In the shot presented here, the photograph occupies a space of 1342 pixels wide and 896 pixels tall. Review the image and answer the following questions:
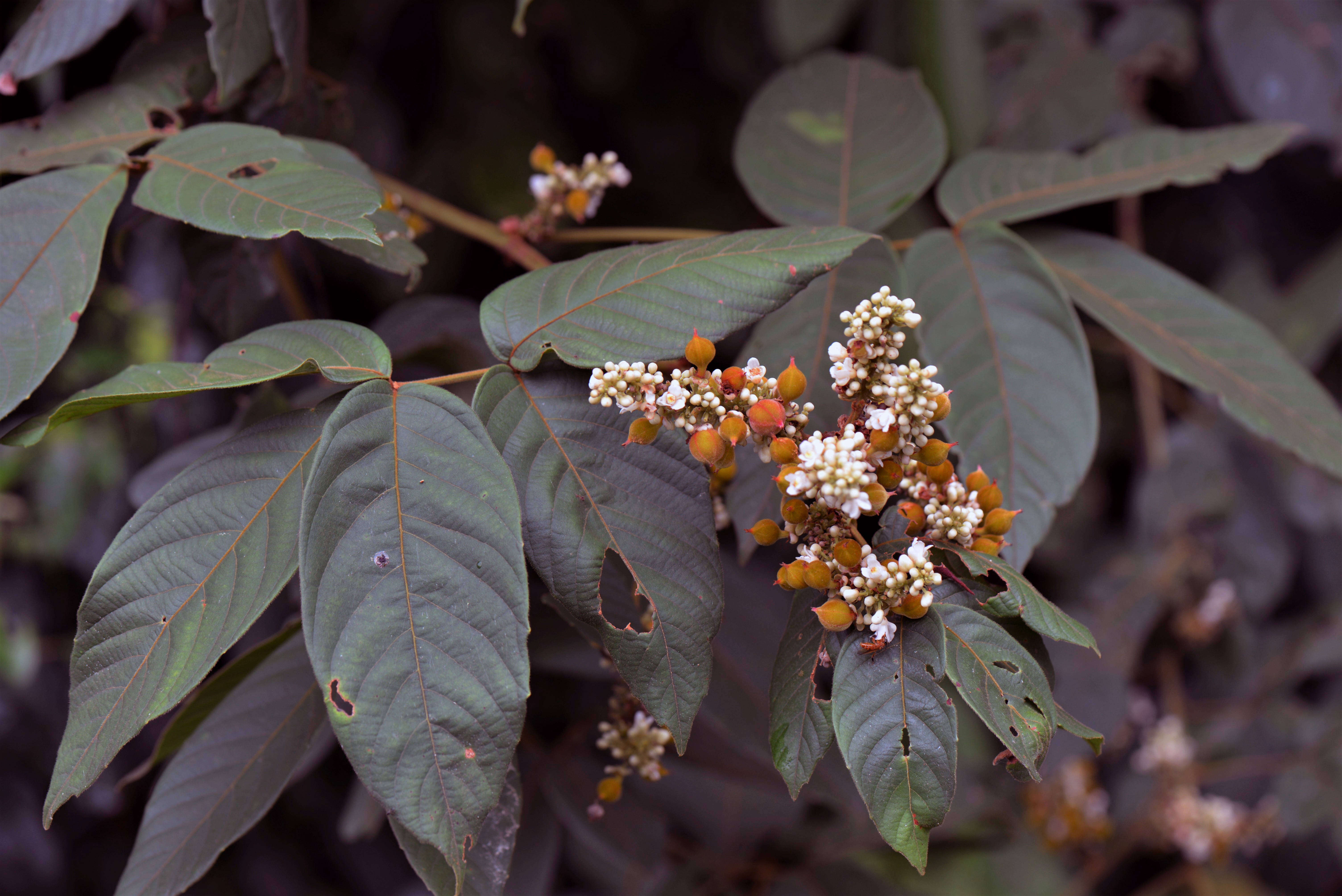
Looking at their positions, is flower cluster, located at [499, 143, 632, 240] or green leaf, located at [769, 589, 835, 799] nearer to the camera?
green leaf, located at [769, 589, 835, 799]

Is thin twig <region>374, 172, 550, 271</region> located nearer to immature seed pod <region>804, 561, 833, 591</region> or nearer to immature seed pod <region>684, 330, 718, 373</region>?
immature seed pod <region>684, 330, 718, 373</region>

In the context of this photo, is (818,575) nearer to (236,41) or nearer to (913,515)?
(913,515)

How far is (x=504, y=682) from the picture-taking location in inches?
20.0

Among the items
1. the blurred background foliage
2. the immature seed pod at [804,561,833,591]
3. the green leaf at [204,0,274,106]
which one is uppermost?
the green leaf at [204,0,274,106]

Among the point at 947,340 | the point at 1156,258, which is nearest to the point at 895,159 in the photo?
the point at 947,340

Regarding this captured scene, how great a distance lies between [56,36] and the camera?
83 centimetres

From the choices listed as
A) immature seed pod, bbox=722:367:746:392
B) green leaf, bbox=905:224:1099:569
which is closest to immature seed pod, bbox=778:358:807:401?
immature seed pod, bbox=722:367:746:392

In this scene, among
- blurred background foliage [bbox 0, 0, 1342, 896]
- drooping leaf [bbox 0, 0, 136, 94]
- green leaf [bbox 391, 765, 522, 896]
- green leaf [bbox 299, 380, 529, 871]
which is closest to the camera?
green leaf [bbox 299, 380, 529, 871]

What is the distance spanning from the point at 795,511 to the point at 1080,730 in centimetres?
22

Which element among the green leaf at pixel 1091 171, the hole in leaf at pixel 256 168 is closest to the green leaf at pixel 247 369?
the hole in leaf at pixel 256 168

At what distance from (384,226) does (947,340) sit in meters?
0.54

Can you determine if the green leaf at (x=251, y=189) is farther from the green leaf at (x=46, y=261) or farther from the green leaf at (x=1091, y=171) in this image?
the green leaf at (x=1091, y=171)

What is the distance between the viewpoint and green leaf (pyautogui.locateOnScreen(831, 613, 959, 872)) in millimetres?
520

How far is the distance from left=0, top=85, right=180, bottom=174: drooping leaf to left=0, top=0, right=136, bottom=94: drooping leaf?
0.13 feet
